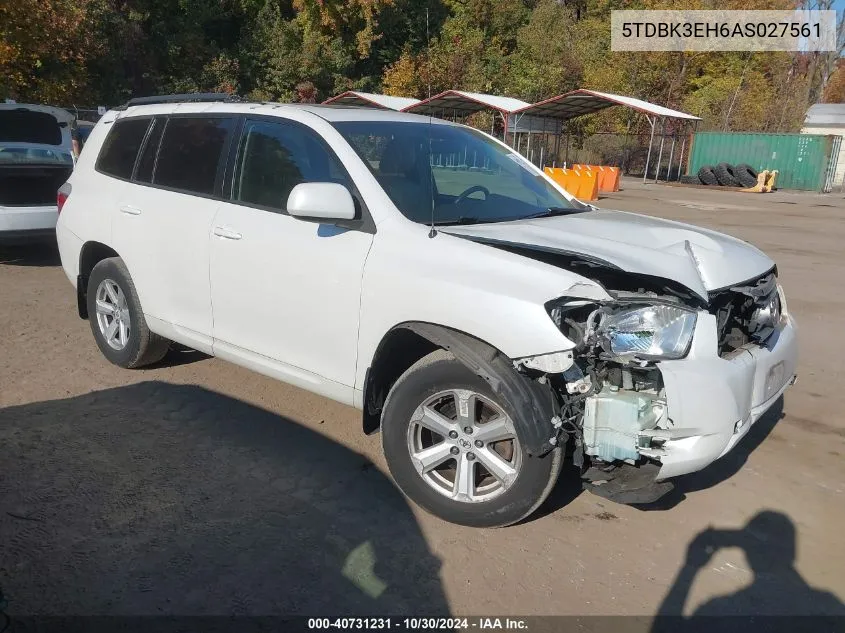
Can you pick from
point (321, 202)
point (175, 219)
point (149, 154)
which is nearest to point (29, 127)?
point (149, 154)

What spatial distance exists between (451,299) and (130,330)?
9.46 feet

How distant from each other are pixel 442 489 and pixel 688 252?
1.64m

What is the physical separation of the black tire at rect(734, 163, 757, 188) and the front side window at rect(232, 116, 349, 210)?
1138 inches

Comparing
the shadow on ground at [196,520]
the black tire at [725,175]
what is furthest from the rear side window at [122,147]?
the black tire at [725,175]

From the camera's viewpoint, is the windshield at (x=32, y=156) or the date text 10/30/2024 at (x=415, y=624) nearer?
the date text 10/30/2024 at (x=415, y=624)

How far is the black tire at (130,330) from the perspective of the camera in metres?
4.84

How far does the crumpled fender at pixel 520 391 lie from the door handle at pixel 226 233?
160 centimetres

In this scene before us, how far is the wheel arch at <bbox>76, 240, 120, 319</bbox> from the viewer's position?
5156mm

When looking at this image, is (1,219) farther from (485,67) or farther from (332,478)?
(485,67)

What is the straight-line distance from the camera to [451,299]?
3.11 metres

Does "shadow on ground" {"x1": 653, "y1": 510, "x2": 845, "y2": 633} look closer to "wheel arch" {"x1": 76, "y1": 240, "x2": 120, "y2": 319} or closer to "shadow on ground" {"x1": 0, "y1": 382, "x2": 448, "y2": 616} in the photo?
"shadow on ground" {"x1": 0, "y1": 382, "x2": 448, "y2": 616}

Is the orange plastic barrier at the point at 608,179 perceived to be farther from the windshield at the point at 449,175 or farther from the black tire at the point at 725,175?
the windshield at the point at 449,175

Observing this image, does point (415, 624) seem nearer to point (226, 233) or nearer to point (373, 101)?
point (226, 233)

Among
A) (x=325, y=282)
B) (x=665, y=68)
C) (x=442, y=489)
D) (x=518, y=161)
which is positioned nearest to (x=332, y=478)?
(x=442, y=489)
